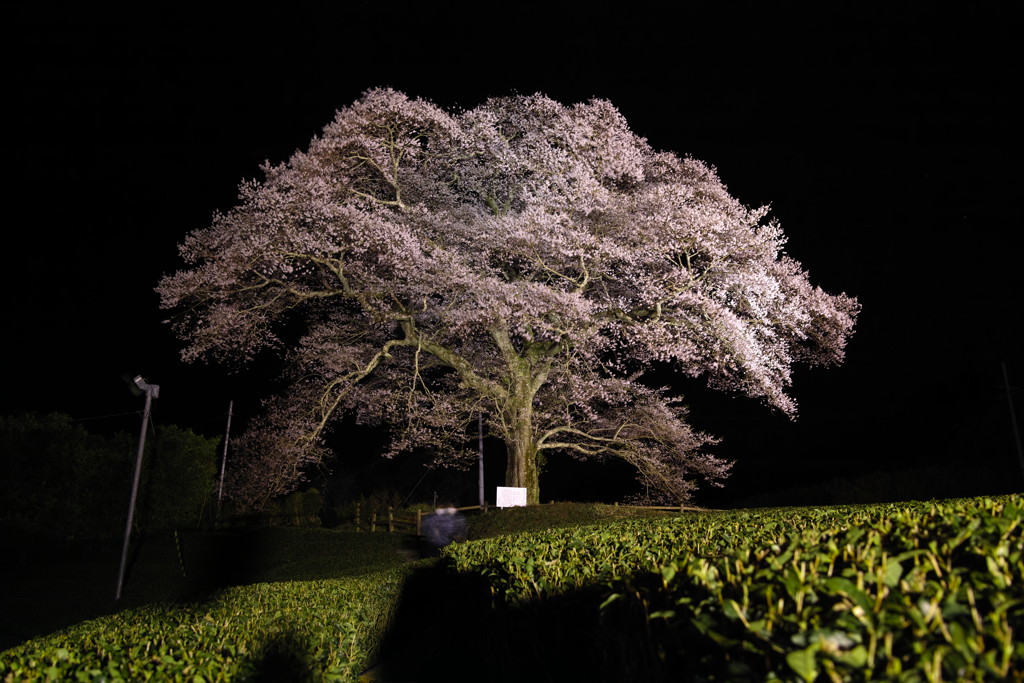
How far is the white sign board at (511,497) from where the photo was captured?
15.8m

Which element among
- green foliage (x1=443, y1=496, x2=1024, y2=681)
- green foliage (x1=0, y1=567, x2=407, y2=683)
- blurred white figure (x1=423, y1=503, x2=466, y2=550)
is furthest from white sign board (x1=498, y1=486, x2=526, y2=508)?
green foliage (x1=443, y1=496, x2=1024, y2=681)

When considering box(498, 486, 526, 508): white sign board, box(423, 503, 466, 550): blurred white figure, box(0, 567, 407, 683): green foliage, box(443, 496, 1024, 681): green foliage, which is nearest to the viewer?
box(443, 496, 1024, 681): green foliage

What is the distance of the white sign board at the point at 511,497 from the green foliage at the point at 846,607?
1261cm

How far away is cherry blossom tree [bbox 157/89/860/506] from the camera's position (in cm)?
1436

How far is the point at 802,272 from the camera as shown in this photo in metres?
15.7

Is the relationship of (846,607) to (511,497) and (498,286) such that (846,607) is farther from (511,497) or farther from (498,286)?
(511,497)

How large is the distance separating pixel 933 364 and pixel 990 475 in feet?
89.0

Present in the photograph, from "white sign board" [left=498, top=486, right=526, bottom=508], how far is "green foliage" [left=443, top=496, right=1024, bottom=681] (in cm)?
1261

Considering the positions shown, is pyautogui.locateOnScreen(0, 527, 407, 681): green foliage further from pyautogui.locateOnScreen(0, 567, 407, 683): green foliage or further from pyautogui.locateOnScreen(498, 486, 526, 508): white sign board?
pyautogui.locateOnScreen(498, 486, 526, 508): white sign board

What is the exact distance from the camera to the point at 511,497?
1595 centimetres

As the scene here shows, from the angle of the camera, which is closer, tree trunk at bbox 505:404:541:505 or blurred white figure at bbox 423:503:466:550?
tree trunk at bbox 505:404:541:505

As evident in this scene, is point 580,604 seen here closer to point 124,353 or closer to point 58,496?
point 58,496

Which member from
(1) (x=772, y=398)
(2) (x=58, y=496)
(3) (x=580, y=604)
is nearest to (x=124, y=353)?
(2) (x=58, y=496)

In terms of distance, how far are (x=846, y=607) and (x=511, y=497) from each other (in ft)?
47.5
